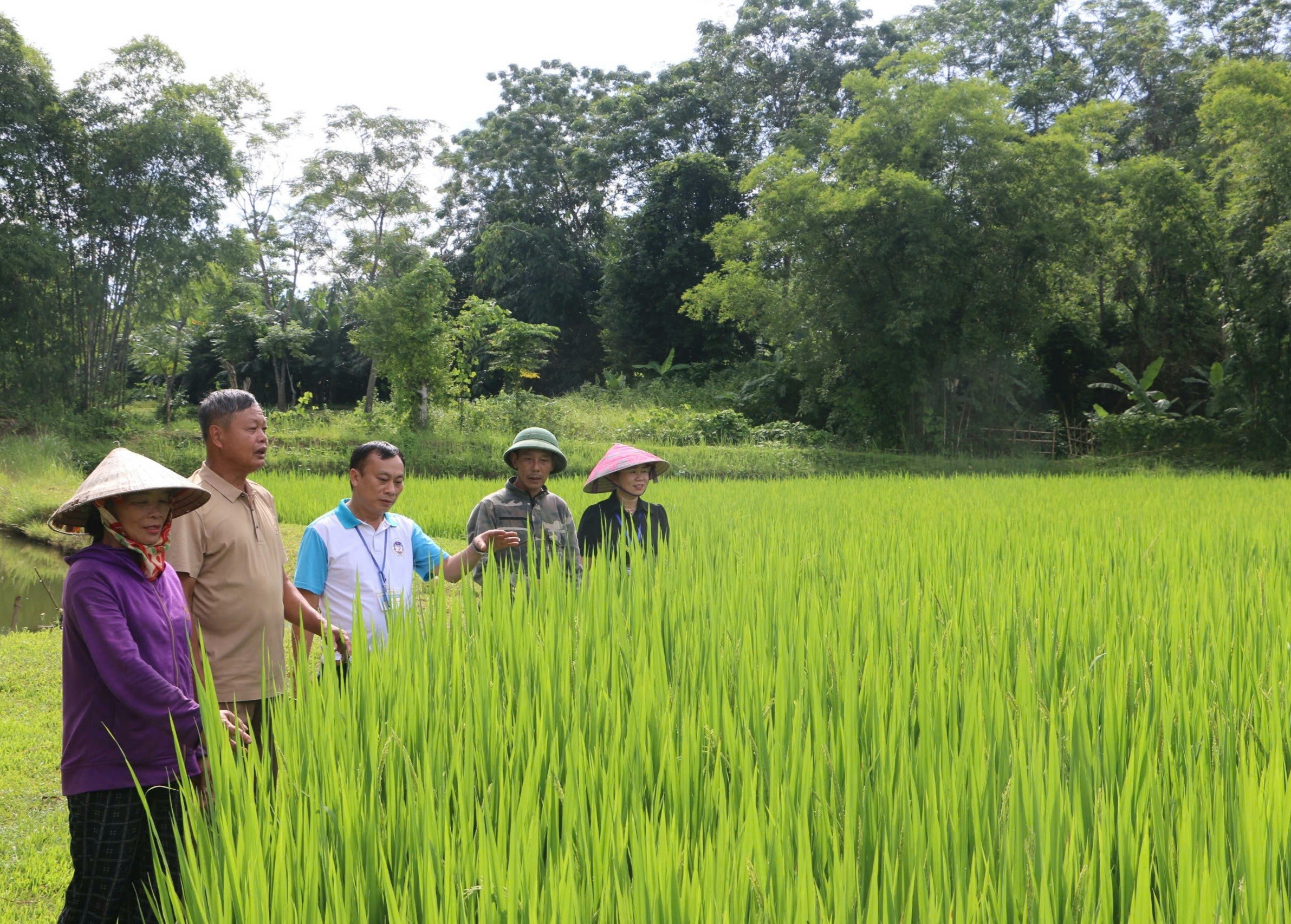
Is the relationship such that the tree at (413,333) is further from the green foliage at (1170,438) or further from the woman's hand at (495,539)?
the woman's hand at (495,539)

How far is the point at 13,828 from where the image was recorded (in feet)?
10.5

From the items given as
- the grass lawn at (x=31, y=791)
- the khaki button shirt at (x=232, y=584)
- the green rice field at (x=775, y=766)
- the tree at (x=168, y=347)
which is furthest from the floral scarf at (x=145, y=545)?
the tree at (x=168, y=347)

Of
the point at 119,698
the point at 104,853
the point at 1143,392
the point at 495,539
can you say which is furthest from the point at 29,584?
the point at 1143,392

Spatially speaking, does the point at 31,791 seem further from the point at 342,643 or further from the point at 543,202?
the point at 543,202

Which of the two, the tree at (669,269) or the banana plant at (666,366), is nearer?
the banana plant at (666,366)

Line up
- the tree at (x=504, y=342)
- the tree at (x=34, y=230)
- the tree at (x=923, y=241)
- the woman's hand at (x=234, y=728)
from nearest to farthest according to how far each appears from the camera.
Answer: the woman's hand at (x=234, y=728) < the tree at (x=34, y=230) < the tree at (x=923, y=241) < the tree at (x=504, y=342)

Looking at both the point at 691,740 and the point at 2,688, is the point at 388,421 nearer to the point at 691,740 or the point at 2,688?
the point at 2,688

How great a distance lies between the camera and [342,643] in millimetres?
2662

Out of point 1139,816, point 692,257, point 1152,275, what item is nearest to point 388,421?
point 692,257

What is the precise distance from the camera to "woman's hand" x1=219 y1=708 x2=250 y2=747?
1813 mm

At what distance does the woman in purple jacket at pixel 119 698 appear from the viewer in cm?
192

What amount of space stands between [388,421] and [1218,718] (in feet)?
61.9

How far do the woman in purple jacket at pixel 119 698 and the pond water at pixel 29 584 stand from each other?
197 inches

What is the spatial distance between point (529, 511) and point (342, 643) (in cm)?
114
